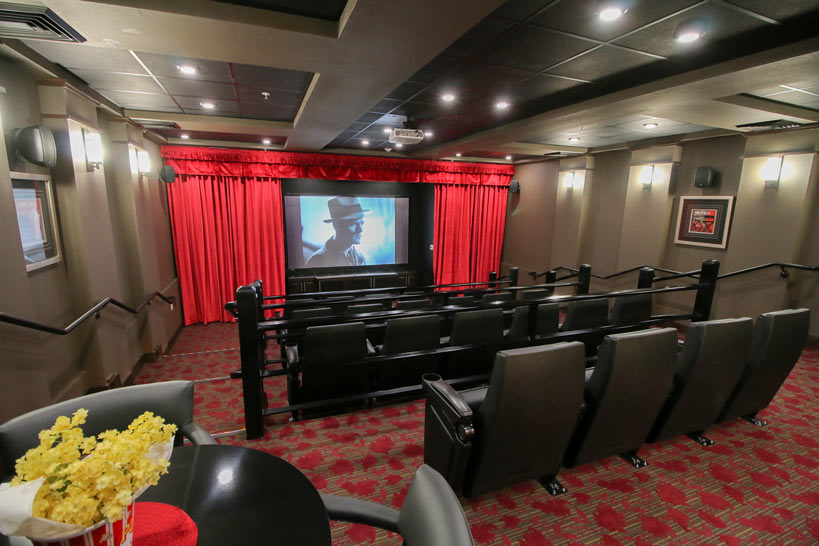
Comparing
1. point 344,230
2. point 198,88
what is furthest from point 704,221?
point 198,88

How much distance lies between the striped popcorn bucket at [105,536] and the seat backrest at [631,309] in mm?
3655

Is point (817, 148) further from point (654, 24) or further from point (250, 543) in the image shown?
point (250, 543)

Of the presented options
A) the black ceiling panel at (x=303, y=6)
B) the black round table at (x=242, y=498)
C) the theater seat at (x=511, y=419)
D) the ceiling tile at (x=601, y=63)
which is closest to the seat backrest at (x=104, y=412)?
the black round table at (x=242, y=498)

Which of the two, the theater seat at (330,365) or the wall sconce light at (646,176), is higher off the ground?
the wall sconce light at (646,176)

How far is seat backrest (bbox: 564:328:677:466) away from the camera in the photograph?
181 centimetres

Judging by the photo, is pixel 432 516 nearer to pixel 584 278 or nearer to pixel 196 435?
pixel 196 435

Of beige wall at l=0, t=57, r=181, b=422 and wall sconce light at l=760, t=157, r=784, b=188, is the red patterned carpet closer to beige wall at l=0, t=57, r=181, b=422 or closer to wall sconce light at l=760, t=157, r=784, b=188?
beige wall at l=0, t=57, r=181, b=422

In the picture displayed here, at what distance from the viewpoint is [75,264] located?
112 inches

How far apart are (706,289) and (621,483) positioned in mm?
2211

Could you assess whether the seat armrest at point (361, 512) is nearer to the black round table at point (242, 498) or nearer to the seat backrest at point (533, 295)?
the black round table at point (242, 498)

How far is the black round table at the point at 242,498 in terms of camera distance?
998 mm

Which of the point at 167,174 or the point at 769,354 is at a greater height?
the point at 167,174

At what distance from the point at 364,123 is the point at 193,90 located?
182cm

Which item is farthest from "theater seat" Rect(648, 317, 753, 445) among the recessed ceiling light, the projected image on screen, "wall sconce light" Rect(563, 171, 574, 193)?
the projected image on screen
